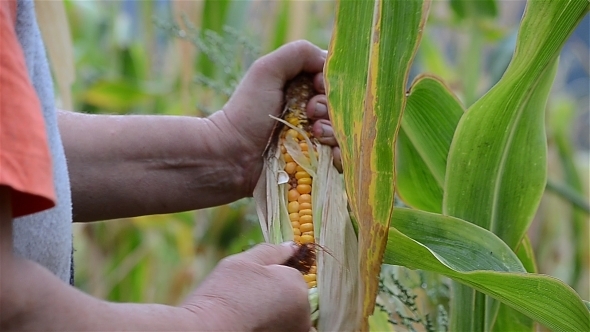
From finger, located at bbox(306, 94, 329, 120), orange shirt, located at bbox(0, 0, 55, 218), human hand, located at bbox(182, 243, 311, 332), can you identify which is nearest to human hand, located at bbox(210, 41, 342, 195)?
finger, located at bbox(306, 94, 329, 120)

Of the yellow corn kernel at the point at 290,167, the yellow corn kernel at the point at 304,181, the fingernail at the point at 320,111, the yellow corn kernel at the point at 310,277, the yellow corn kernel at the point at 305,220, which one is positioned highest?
the fingernail at the point at 320,111

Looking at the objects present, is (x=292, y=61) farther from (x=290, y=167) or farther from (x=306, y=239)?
(x=306, y=239)

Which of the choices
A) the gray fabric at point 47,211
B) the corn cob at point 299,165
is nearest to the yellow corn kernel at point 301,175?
the corn cob at point 299,165

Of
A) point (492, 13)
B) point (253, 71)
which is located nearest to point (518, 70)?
point (253, 71)

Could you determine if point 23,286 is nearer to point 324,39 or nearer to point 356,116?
point 356,116

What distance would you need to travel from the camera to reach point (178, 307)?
585mm

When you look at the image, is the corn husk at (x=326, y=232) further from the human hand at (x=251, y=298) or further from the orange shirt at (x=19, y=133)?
the orange shirt at (x=19, y=133)

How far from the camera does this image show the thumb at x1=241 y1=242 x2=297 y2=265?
2.14 feet

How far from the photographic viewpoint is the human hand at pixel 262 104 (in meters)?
0.90

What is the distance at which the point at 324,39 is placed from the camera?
234 centimetres

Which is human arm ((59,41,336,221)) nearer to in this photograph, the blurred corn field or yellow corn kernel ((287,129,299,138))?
yellow corn kernel ((287,129,299,138))

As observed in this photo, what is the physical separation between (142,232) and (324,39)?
0.81 metres

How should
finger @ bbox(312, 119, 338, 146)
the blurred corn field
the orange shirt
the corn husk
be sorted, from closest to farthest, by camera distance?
the orange shirt, the corn husk, finger @ bbox(312, 119, 338, 146), the blurred corn field

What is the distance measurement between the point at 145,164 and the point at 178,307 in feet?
1.27
